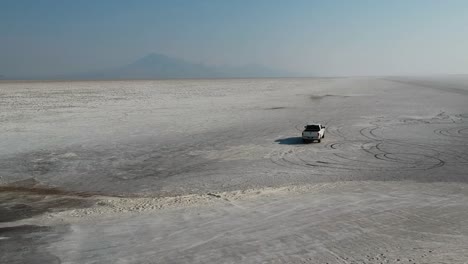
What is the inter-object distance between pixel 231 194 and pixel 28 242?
23.1 feet

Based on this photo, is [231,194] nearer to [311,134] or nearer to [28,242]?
[28,242]

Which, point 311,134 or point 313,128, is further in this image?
point 313,128

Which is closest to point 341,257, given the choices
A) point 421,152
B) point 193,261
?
point 193,261

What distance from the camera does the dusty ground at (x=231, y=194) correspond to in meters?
11.5

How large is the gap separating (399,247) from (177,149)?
54.6 ft

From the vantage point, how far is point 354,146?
85.9 feet

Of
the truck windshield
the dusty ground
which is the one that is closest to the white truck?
the truck windshield

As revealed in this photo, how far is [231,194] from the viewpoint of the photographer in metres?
16.8

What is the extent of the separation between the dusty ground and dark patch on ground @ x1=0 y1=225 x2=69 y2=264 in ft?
0.17

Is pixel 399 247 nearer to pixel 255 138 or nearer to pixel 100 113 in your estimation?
pixel 255 138

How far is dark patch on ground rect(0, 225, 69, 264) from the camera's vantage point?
439 inches

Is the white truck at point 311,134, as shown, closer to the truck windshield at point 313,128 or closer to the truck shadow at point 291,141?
the truck windshield at point 313,128

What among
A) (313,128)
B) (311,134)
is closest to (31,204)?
(311,134)

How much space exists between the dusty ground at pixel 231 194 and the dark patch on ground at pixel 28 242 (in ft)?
0.17
